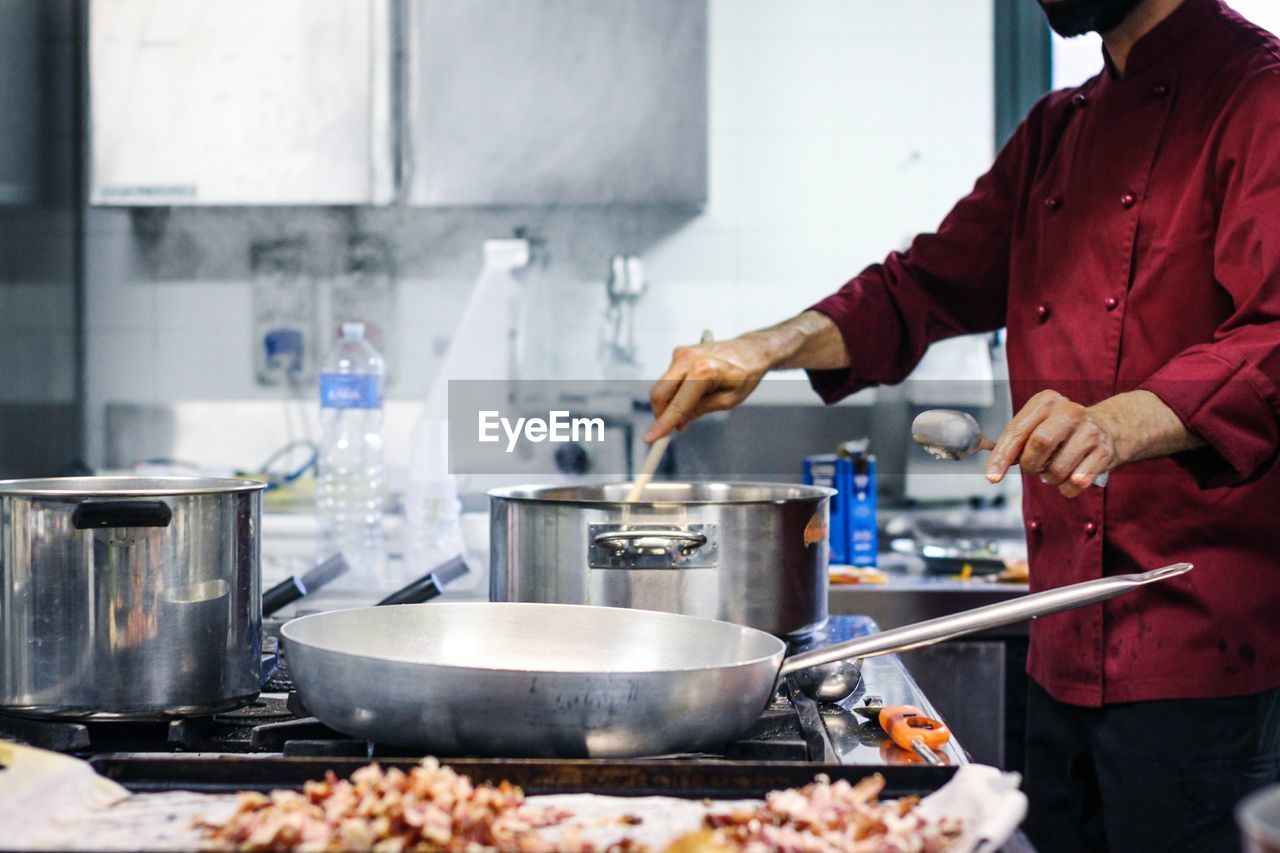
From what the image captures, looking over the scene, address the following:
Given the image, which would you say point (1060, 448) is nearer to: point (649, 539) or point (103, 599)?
point (649, 539)

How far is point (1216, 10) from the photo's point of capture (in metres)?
1.38

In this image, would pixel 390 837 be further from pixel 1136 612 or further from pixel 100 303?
pixel 100 303

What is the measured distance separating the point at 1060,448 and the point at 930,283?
1.95ft

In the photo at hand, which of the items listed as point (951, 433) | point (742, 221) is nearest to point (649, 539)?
point (951, 433)

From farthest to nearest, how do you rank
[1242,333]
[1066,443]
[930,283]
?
1. [930,283]
2. [1242,333]
3. [1066,443]

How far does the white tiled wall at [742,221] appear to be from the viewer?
3029 millimetres

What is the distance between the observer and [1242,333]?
115cm

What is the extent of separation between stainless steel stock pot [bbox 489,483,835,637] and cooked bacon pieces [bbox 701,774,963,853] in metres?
0.38

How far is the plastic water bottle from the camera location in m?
2.49

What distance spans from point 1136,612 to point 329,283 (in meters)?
2.31

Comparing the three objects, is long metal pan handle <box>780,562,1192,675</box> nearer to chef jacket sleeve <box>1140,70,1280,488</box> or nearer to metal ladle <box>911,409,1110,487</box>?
metal ladle <box>911,409,1110,487</box>

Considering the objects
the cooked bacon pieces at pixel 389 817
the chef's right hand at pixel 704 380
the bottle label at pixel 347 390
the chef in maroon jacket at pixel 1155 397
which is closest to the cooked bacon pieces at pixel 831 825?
Result: the cooked bacon pieces at pixel 389 817

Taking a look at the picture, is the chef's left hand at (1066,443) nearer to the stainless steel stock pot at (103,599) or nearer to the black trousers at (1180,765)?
the black trousers at (1180,765)

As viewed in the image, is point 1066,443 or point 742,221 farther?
point 742,221
